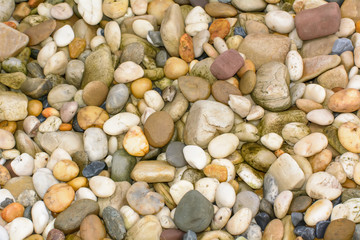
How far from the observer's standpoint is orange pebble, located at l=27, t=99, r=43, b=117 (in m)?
2.21

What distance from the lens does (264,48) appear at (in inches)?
87.9

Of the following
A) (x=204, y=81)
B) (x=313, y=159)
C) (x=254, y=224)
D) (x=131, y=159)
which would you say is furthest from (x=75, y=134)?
(x=313, y=159)

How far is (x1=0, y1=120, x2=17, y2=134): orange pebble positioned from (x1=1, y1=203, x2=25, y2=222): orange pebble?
16.9 inches

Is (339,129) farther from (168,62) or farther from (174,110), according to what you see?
(168,62)

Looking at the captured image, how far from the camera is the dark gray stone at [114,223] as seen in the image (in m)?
1.77

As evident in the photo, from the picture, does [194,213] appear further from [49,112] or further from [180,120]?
[49,112]

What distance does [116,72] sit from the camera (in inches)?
87.8

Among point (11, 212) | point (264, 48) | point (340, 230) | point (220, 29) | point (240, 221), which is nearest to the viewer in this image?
point (340, 230)

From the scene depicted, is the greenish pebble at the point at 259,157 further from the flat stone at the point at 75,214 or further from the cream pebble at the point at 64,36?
the cream pebble at the point at 64,36

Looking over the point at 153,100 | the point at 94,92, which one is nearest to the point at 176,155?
the point at 153,100

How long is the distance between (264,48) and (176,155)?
735 millimetres

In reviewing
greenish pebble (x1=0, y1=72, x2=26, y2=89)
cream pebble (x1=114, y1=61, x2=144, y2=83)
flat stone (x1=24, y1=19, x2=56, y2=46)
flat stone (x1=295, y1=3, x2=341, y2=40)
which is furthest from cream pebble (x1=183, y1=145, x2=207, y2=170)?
flat stone (x1=24, y1=19, x2=56, y2=46)

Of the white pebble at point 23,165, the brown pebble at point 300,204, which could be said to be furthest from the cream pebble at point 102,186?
the brown pebble at point 300,204

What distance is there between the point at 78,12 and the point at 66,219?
124 cm
